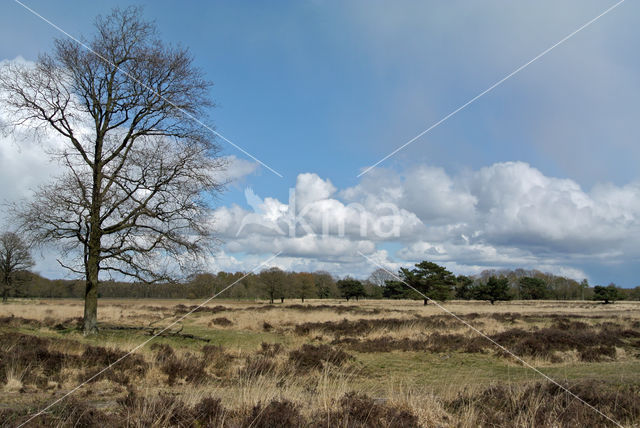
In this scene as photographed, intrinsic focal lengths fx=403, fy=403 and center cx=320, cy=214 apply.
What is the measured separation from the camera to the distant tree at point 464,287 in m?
67.0

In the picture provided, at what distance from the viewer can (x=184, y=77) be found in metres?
16.5

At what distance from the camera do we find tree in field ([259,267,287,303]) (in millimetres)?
73188

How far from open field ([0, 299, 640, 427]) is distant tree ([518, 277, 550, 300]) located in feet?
251

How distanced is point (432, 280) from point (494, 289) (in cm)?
1996

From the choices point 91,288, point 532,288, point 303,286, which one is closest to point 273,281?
point 303,286

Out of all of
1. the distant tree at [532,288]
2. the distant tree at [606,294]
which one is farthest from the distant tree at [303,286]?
the distant tree at [606,294]

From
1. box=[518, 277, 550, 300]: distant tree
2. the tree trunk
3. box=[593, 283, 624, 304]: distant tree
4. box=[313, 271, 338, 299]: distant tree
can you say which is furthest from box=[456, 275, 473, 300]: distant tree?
the tree trunk

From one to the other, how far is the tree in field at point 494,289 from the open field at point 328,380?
51605mm

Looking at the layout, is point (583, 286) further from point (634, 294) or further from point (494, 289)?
point (494, 289)

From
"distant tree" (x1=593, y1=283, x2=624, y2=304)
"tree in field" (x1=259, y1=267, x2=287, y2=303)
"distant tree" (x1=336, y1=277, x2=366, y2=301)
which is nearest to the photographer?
"tree in field" (x1=259, y1=267, x2=287, y2=303)

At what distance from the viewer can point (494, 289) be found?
223ft

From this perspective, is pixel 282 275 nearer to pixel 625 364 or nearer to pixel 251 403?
pixel 625 364

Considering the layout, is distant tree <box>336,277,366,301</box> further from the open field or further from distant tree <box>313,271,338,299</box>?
the open field

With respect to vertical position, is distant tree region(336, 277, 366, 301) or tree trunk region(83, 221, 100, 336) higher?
tree trunk region(83, 221, 100, 336)
